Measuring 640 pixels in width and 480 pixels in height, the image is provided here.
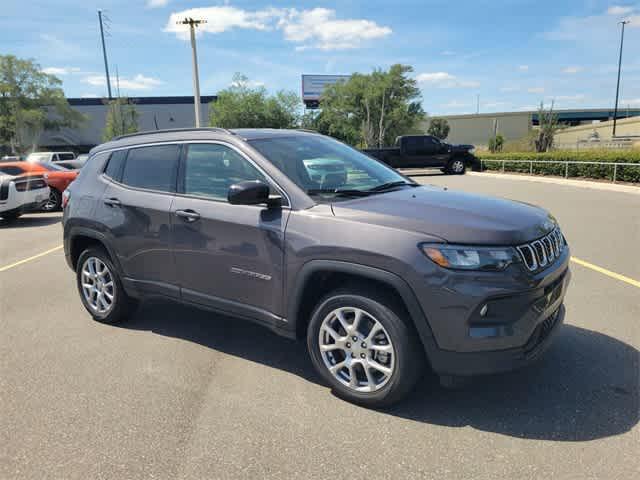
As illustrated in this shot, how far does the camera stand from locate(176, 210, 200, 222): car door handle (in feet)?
12.5

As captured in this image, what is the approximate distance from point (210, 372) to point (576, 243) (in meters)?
6.46

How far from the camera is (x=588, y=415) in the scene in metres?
3.04

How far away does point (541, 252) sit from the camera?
3070mm

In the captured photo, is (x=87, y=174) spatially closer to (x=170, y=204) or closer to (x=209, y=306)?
(x=170, y=204)

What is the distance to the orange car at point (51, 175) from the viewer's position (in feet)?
45.2

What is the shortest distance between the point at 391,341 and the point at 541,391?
1.15m

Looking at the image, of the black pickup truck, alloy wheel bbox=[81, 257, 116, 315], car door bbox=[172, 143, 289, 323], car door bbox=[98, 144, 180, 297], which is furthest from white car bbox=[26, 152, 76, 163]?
car door bbox=[172, 143, 289, 323]

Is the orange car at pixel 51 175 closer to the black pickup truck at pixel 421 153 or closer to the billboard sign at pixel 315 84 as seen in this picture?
the black pickup truck at pixel 421 153

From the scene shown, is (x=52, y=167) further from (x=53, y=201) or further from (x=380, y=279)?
(x=380, y=279)

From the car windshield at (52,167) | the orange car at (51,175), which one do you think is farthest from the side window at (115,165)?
the car windshield at (52,167)

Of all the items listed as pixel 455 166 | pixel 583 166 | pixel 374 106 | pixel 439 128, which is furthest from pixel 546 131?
pixel 439 128

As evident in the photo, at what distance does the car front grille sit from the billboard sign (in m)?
72.7

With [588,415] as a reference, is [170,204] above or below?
above

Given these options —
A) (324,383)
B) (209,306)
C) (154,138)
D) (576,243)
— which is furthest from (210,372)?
(576,243)
